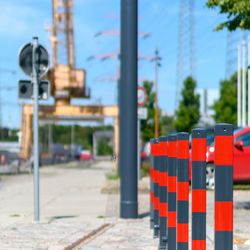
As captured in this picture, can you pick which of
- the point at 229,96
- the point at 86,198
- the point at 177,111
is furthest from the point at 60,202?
the point at 177,111

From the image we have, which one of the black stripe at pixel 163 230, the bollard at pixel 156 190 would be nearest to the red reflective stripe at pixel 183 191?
the black stripe at pixel 163 230

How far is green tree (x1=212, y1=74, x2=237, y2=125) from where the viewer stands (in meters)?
47.9

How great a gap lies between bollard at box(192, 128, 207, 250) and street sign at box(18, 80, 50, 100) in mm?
6592

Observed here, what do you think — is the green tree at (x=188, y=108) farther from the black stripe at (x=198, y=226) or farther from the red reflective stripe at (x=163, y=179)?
the black stripe at (x=198, y=226)

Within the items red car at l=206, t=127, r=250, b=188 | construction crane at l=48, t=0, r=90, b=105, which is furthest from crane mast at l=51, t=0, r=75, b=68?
red car at l=206, t=127, r=250, b=188

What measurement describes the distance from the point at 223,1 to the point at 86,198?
7.06 meters

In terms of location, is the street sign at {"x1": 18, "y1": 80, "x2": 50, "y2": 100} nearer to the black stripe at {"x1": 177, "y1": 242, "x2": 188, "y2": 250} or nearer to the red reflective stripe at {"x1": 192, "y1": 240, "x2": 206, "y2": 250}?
the black stripe at {"x1": 177, "y1": 242, "x2": 188, "y2": 250}

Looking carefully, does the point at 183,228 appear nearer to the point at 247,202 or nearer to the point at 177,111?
the point at 247,202

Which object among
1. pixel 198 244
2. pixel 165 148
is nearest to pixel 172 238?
pixel 165 148

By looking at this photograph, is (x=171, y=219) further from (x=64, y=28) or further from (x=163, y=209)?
(x=64, y=28)

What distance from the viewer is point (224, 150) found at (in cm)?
462

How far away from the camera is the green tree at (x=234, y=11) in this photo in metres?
11.0

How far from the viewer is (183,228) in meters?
6.05

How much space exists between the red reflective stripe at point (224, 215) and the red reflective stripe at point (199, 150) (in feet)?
2.03
